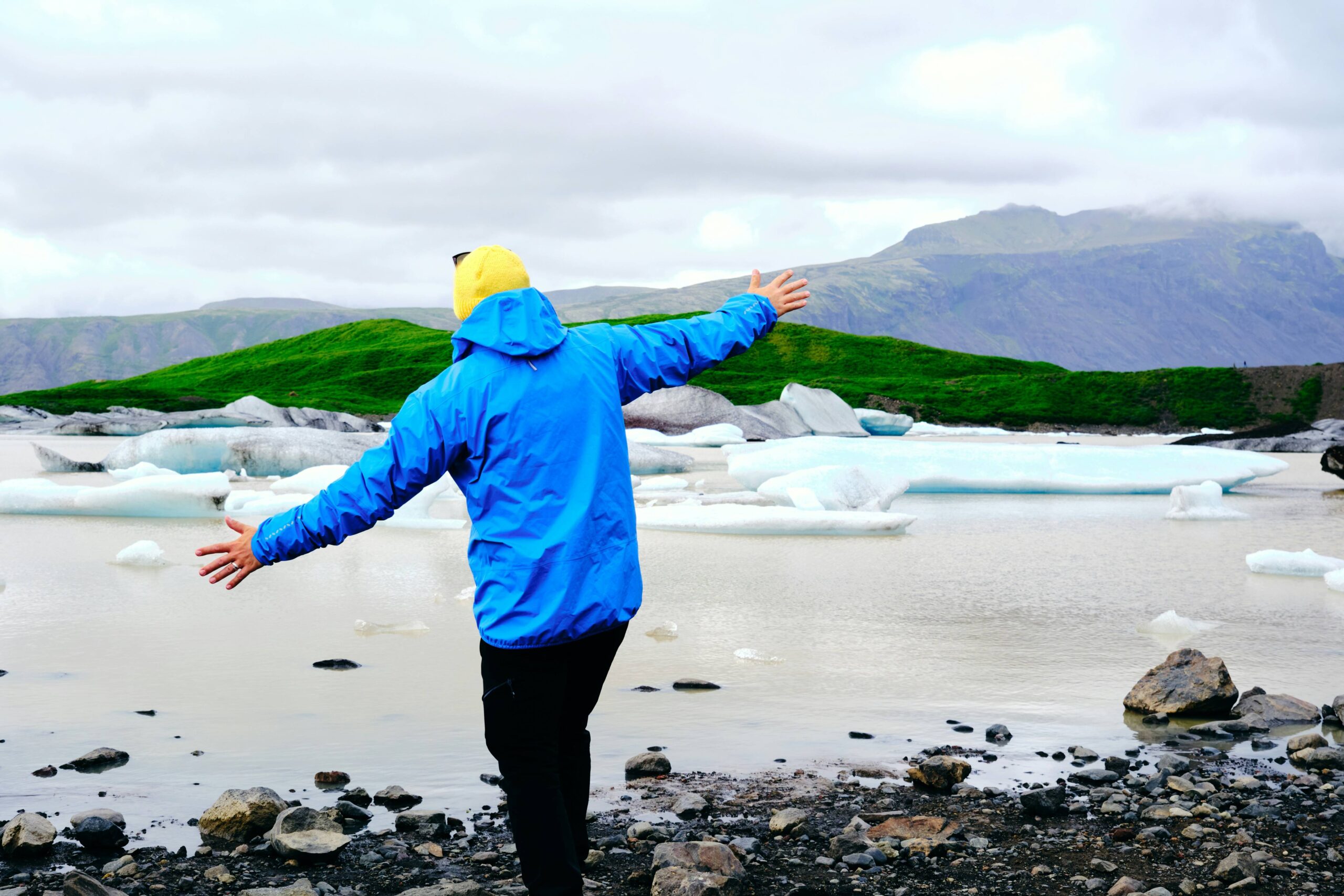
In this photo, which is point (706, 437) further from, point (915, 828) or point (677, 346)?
point (677, 346)

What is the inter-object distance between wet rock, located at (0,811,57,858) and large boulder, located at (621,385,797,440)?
129ft

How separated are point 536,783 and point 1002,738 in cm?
226

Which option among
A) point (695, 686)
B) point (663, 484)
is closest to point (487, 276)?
point (695, 686)

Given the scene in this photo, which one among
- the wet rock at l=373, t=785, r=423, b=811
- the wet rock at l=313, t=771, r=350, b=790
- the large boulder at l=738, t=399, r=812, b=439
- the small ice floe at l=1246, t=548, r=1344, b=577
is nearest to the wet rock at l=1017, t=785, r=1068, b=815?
the wet rock at l=373, t=785, r=423, b=811

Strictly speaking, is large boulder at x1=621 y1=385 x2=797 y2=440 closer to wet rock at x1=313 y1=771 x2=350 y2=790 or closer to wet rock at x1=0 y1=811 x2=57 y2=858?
wet rock at x1=313 y1=771 x2=350 y2=790

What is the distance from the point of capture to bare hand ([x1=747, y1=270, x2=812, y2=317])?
3.54m

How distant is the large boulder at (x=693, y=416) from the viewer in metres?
43.2

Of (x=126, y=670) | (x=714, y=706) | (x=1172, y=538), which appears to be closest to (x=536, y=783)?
(x=714, y=706)

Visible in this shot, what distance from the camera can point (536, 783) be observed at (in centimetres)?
266

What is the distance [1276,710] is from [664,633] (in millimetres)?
2948

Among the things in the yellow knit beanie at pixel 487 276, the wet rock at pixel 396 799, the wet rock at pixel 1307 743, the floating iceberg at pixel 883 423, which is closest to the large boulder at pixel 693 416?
the floating iceberg at pixel 883 423

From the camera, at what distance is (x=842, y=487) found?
476 inches

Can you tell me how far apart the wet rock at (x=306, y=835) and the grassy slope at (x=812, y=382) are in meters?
63.8

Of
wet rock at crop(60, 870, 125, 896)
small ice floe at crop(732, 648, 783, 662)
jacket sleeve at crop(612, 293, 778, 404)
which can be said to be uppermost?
jacket sleeve at crop(612, 293, 778, 404)
